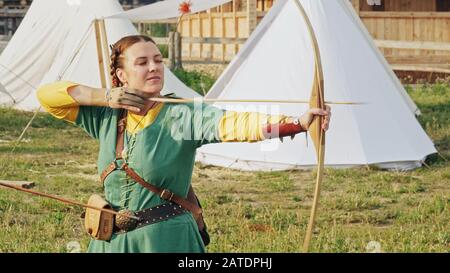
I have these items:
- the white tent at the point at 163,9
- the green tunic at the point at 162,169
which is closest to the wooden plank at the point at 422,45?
the white tent at the point at 163,9

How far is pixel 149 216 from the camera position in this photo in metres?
4.34

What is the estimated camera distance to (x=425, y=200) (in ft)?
29.8

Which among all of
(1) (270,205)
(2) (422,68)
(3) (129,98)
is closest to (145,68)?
(3) (129,98)

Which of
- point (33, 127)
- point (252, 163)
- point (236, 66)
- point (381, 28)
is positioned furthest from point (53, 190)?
point (381, 28)

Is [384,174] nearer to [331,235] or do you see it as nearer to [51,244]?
[331,235]

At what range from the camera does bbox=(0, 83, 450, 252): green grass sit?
23.8 ft

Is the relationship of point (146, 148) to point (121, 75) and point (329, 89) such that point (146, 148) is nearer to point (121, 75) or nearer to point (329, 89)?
point (121, 75)

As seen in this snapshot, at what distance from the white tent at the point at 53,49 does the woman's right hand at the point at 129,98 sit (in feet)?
37.4

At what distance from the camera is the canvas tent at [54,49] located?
1579cm

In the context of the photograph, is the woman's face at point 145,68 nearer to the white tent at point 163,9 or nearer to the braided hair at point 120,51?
the braided hair at point 120,51

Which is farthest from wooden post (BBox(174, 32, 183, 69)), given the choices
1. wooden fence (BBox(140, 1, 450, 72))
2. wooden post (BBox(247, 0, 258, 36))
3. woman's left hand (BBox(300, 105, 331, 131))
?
woman's left hand (BBox(300, 105, 331, 131))

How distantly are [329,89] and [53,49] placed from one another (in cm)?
638

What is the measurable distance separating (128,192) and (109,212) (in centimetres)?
10

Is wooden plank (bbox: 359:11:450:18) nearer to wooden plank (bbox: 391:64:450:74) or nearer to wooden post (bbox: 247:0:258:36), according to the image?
wooden post (bbox: 247:0:258:36)
